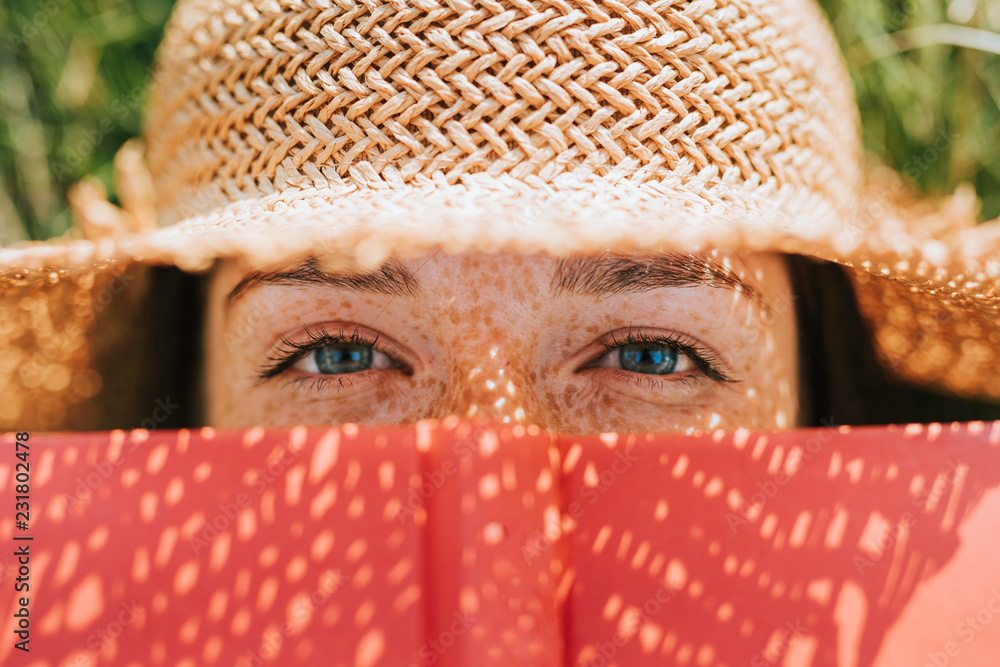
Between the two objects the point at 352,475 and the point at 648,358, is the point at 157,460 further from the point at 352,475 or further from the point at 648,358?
the point at 648,358

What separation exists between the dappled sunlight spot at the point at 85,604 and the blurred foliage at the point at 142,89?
1330 mm

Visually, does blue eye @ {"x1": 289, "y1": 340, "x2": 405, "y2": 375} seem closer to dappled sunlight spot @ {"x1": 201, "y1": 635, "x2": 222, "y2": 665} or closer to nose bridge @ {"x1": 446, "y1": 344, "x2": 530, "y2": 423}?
nose bridge @ {"x1": 446, "y1": 344, "x2": 530, "y2": 423}

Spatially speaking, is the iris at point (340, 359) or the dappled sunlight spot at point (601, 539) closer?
the dappled sunlight spot at point (601, 539)

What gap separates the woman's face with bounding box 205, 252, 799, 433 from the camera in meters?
0.66

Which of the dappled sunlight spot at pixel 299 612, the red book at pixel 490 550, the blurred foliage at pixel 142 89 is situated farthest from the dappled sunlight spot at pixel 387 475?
the blurred foliage at pixel 142 89

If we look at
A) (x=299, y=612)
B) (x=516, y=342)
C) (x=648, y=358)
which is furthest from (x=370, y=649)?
(x=648, y=358)

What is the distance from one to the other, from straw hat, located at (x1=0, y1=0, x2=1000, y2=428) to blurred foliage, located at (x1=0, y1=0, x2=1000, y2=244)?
91 cm

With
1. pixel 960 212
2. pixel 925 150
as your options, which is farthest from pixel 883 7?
pixel 960 212

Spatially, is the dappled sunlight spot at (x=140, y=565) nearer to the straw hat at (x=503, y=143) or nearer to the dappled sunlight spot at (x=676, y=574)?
the straw hat at (x=503, y=143)

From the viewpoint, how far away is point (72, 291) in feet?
2.60

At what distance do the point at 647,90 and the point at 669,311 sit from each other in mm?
218

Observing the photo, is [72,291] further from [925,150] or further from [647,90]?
[925,150]

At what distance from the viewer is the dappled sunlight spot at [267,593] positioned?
0.52 meters

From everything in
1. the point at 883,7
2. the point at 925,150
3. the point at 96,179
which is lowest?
the point at 925,150
